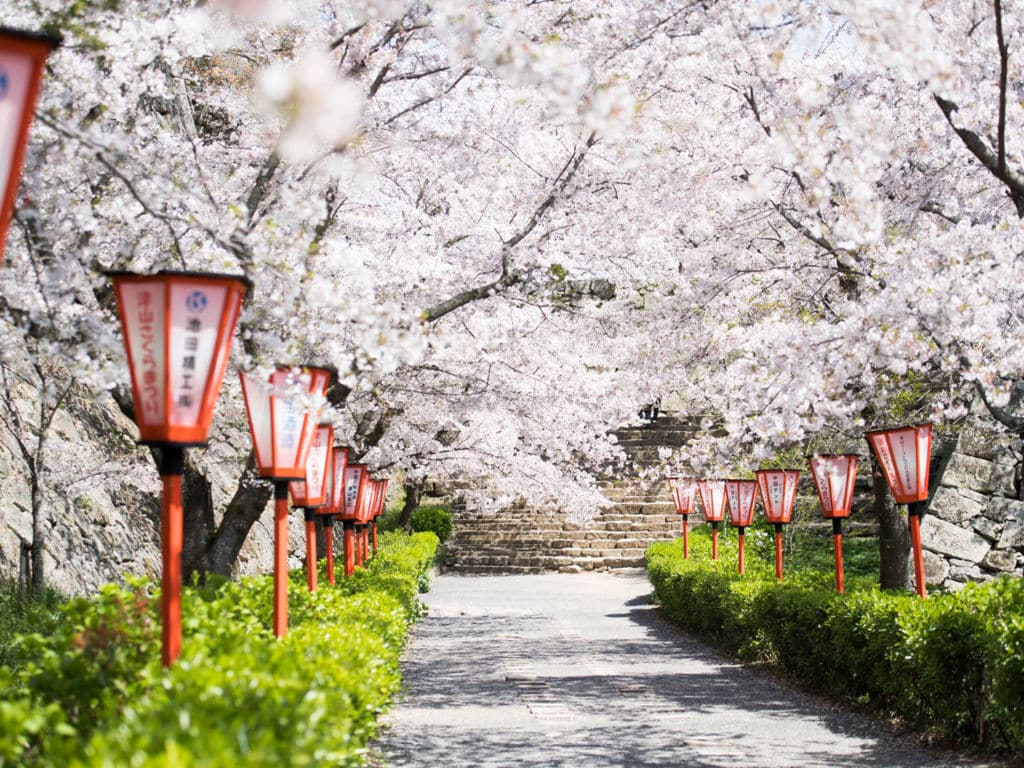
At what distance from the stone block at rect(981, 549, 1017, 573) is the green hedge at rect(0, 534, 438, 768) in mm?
10407

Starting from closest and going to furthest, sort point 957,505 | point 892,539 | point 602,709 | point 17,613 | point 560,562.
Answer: point 602,709
point 17,613
point 892,539
point 957,505
point 560,562

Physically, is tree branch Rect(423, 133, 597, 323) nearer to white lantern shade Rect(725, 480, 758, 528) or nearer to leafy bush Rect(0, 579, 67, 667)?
leafy bush Rect(0, 579, 67, 667)

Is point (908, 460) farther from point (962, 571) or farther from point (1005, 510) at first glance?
point (1005, 510)

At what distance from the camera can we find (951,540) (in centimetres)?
1495

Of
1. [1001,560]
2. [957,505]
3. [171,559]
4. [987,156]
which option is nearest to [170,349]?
[171,559]

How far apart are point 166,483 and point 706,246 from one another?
8.34 metres

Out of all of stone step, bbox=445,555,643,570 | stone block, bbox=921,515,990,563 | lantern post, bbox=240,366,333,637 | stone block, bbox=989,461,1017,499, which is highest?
lantern post, bbox=240,366,333,637

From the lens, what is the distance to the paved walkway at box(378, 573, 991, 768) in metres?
7.08

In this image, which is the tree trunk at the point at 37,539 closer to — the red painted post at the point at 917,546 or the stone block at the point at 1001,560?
the red painted post at the point at 917,546

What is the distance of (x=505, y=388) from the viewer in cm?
1208

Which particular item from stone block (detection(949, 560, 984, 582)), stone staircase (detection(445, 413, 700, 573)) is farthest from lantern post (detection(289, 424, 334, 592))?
stone staircase (detection(445, 413, 700, 573))

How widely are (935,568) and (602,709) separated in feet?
25.1

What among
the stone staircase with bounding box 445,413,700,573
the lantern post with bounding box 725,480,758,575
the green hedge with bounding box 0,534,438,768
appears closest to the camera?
the green hedge with bounding box 0,534,438,768

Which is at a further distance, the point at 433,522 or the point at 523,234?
the point at 433,522
